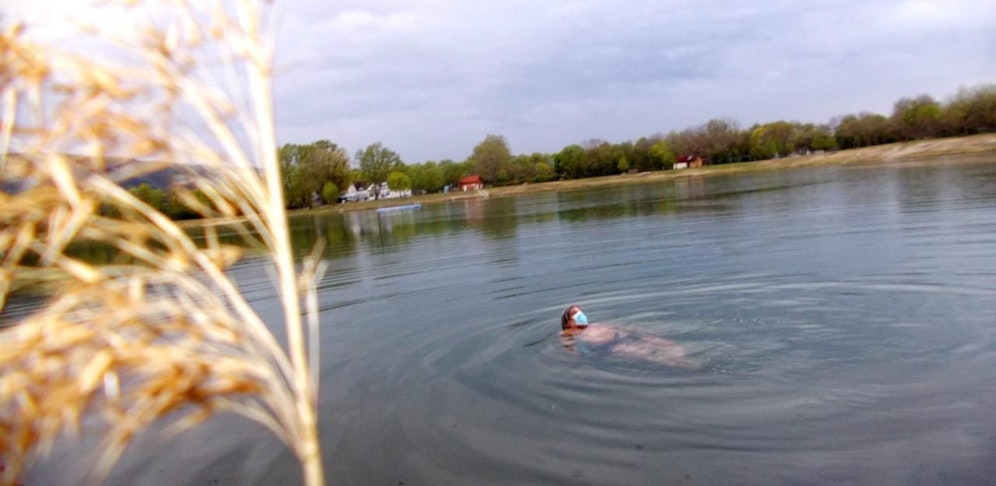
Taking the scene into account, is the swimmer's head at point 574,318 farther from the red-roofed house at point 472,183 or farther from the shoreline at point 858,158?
the red-roofed house at point 472,183

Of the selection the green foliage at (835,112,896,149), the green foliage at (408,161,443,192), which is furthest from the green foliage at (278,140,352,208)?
the green foliage at (835,112,896,149)

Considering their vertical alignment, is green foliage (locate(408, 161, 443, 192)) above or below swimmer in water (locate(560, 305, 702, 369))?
above

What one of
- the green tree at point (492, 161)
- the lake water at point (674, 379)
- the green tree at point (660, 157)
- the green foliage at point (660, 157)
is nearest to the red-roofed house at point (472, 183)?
the green tree at point (492, 161)

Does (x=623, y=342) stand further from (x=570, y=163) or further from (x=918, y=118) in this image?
(x=570, y=163)

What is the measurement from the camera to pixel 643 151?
121438 millimetres

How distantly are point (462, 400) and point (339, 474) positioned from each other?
221 centimetres

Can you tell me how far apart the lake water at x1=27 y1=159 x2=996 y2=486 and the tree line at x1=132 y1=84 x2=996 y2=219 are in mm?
90647

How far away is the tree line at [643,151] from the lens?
3656 inches

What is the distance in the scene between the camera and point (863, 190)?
33.5m

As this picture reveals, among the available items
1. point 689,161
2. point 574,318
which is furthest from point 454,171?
point 574,318

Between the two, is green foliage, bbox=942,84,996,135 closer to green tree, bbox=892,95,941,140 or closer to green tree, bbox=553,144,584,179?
green tree, bbox=892,95,941,140

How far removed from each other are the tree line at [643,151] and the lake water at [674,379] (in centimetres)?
9065

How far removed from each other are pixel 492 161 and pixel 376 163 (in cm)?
2560

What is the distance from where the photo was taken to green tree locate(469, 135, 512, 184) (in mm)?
136375
